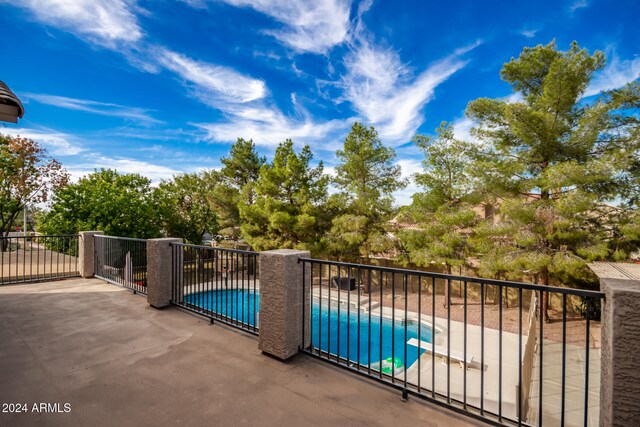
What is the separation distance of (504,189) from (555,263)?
2.92 meters

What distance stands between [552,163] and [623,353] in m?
11.0

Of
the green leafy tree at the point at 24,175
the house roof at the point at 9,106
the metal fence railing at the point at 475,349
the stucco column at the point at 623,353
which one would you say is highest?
the green leafy tree at the point at 24,175

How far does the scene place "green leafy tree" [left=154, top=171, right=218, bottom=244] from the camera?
2077 cm

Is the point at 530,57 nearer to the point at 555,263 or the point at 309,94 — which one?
the point at 555,263

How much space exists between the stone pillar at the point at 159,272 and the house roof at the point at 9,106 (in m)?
2.17

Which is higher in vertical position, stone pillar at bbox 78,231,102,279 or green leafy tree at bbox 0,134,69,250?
green leafy tree at bbox 0,134,69,250

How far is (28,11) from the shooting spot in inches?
245

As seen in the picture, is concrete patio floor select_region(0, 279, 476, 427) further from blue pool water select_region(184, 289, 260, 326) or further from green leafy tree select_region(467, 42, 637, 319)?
green leafy tree select_region(467, 42, 637, 319)

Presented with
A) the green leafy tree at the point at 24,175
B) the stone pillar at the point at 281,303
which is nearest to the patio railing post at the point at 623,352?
the stone pillar at the point at 281,303

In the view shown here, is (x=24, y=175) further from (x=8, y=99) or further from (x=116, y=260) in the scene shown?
(x=8, y=99)

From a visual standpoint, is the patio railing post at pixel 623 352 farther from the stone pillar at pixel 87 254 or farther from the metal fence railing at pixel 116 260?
the stone pillar at pixel 87 254

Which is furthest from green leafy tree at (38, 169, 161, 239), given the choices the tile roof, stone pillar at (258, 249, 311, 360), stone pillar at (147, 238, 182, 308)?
stone pillar at (258, 249, 311, 360)

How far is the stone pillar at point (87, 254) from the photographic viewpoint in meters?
6.78

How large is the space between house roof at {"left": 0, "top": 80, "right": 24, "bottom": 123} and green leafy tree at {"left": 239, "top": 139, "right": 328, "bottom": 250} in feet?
39.9
